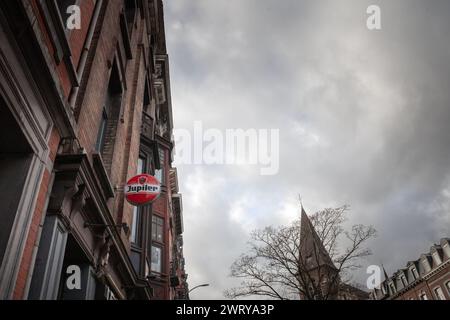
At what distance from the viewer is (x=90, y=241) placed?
7.06 meters

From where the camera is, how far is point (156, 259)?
2197cm

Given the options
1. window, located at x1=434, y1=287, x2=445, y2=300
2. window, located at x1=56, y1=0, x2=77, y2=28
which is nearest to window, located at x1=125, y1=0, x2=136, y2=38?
window, located at x1=56, y1=0, x2=77, y2=28

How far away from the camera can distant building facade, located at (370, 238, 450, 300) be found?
3966cm

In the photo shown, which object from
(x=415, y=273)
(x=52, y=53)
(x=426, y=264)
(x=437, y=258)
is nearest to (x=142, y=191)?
(x=52, y=53)

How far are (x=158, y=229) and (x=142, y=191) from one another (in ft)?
51.4

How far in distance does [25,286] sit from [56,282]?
3.26ft

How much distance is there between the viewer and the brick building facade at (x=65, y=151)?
4.29 metres

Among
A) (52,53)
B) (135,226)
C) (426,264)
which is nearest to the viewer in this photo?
(52,53)

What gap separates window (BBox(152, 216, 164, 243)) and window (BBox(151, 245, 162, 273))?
68 centimetres

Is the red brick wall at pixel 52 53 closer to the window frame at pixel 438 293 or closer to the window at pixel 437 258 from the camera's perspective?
the window frame at pixel 438 293

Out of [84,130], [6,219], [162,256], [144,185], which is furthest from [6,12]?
[162,256]

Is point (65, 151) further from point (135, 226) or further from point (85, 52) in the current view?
point (135, 226)

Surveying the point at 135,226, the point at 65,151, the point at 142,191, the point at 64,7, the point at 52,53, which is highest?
the point at 64,7
